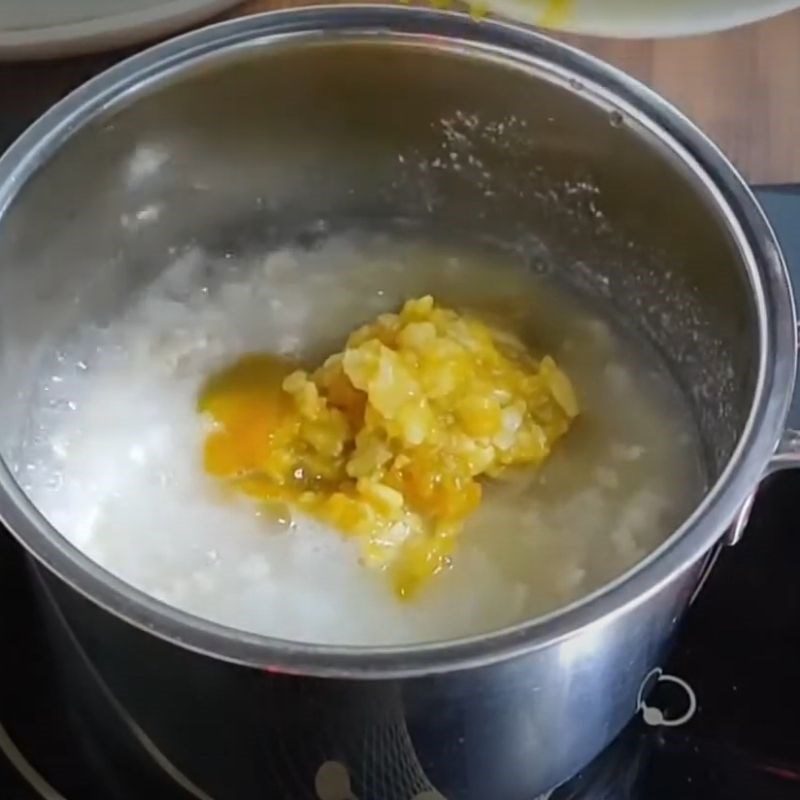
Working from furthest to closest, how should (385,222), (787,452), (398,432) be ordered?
(385,222) < (398,432) < (787,452)

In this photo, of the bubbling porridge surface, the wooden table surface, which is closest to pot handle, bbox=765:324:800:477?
the bubbling porridge surface

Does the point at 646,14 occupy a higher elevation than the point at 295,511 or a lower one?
higher

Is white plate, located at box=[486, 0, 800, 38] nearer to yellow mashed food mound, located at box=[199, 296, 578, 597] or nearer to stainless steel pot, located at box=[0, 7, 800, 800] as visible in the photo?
stainless steel pot, located at box=[0, 7, 800, 800]

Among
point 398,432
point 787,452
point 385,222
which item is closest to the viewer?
point 787,452

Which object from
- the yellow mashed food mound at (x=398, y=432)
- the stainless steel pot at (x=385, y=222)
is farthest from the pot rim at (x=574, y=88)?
the yellow mashed food mound at (x=398, y=432)

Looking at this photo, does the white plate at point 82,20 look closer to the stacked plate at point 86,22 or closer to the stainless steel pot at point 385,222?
the stacked plate at point 86,22

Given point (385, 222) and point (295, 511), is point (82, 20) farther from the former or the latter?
point (295, 511)

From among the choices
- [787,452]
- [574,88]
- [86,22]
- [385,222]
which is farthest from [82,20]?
[787,452]

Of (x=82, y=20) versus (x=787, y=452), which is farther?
(x=82, y=20)
